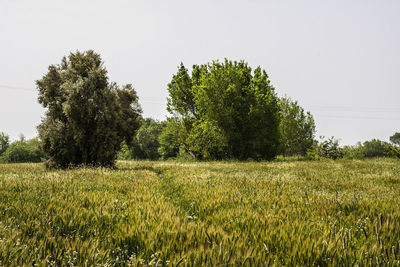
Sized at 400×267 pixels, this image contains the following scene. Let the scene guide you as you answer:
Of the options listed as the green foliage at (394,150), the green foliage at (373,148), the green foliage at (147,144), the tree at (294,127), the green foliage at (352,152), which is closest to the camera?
the green foliage at (394,150)

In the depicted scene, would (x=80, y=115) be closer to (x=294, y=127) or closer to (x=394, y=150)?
(x=394, y=150)

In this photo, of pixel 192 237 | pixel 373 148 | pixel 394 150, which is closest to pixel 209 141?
pixel 394 150

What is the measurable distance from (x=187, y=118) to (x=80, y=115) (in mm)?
19927

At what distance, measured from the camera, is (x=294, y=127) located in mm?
45219

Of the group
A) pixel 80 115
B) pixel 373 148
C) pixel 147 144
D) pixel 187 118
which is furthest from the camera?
pixel 373 148

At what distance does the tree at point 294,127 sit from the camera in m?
44.9

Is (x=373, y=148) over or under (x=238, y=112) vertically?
under

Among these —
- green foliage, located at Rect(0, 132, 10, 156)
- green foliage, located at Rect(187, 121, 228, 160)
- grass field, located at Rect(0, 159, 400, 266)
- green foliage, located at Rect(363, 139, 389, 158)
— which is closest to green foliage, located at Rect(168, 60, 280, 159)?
green foliage, located at Rect(187, 121, 228, 160)

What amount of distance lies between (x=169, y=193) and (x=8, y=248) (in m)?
4.60

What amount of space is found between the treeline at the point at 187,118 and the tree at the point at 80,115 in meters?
0.06

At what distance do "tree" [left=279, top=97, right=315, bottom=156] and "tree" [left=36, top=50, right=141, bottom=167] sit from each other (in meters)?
36.4

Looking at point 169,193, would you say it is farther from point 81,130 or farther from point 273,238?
point 81,130

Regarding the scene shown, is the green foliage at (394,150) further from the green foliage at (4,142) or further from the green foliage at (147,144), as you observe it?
the green foliage at (4,142)

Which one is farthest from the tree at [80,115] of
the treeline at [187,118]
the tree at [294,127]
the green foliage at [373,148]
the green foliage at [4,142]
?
the green foliage at [373,148]
